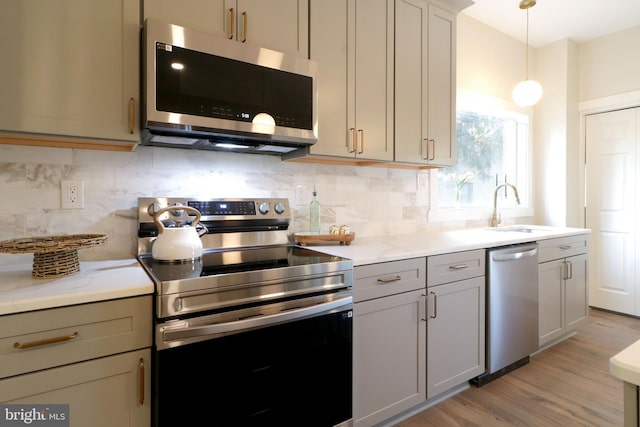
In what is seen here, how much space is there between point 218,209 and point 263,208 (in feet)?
0.82

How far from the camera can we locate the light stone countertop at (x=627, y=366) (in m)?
0.59

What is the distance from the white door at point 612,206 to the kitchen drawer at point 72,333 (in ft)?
14.0

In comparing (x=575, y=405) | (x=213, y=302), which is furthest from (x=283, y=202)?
(x=575, y=405)

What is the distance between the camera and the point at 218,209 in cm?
181

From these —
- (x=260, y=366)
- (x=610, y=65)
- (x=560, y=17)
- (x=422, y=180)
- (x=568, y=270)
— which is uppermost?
(x=560, y=17)

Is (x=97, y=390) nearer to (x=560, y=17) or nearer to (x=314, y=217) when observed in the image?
(x=314, y=217)

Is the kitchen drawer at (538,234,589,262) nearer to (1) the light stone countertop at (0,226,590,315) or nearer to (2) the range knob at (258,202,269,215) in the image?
(1) the light stone countertop at (0,226,590,315)

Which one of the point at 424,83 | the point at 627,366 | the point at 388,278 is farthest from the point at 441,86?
the point at 627,366

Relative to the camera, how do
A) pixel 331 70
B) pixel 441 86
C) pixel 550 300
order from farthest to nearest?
pixel 550 300 → pixel 441 86 → pixel 331 70

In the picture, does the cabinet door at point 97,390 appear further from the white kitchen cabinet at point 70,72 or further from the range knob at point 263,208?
the range knob at point 263,208

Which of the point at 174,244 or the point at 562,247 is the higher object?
the point at 174,244

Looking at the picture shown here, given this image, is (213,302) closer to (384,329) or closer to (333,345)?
(333,345)

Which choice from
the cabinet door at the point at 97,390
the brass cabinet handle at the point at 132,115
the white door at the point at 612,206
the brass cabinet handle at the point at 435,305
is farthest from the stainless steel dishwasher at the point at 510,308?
the brass cabinet handle at the point at 132,115

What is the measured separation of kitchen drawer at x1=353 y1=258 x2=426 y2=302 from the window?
1133 millimetres
